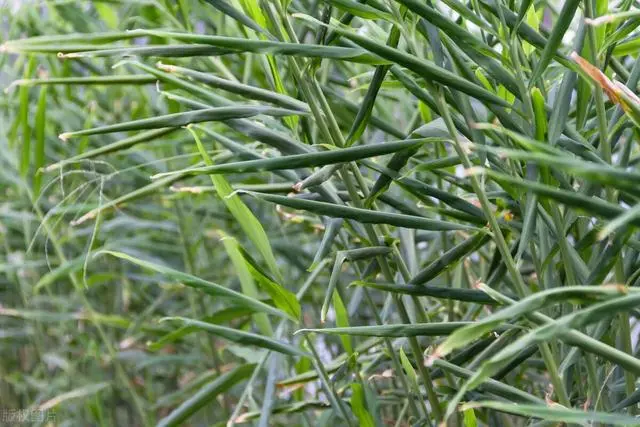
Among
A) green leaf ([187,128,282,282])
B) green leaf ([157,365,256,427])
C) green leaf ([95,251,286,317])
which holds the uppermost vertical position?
green leaf ([187,128,282,282])

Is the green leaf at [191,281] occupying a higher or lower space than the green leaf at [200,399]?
higher

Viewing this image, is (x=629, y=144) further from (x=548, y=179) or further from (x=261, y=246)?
(x=261, y=246)

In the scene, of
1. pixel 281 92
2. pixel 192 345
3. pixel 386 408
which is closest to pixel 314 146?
pixel 281 92

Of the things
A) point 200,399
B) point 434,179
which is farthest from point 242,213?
point 434,179

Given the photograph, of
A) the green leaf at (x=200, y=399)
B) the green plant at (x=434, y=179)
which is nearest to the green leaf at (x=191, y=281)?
the green plant at (x=434, y=179)

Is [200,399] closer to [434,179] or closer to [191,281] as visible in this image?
[191,281]

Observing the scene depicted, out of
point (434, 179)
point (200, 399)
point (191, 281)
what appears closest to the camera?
point (191, 281)

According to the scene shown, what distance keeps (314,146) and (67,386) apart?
2.43 feet

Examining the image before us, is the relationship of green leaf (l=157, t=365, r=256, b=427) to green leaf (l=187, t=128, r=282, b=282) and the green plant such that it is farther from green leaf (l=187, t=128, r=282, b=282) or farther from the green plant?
green leaf (l=187, t=128, r=282, b=282)

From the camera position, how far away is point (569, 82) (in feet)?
1.53

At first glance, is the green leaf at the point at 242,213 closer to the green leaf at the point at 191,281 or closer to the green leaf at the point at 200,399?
the green leaf at the point at 191,281

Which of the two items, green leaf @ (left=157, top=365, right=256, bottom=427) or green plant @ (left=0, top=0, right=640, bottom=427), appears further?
green leaf @ (left=157, top=365, right=256, bottom=427)

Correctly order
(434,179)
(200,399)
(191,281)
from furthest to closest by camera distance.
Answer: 1. (434,179)
2. (200,399)
3. (191,281)

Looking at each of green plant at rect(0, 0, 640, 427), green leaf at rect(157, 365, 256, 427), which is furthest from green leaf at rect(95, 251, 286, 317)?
green leaf at rect(157, 365, 256, 427)
